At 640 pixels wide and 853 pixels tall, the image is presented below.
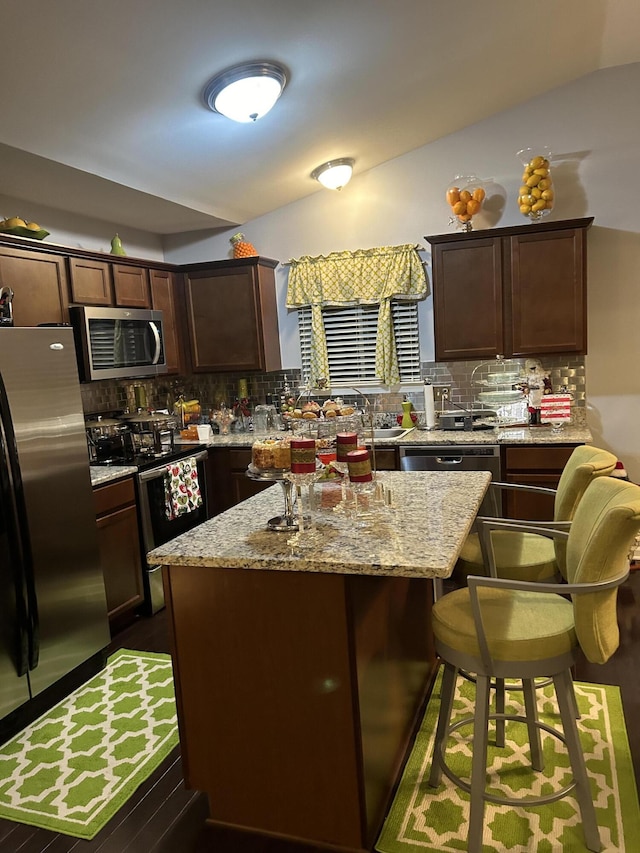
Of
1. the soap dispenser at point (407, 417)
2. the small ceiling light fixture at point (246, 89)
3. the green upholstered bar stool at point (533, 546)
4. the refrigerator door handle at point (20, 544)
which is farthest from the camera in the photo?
the soap dispenser at point (407, 417)

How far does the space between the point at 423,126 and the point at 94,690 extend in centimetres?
384

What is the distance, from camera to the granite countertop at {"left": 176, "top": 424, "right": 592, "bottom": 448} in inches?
145

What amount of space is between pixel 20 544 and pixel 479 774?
1.97 metres

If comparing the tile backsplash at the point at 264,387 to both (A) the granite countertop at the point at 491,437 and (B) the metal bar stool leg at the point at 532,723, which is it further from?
(B) the metal bar stool leg at the point at 532,723

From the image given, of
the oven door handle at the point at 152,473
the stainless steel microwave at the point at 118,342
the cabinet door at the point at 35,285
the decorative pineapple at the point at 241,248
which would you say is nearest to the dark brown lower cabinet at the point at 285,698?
the oven door handle at the point at 152,473

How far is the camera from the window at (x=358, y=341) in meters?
4.65

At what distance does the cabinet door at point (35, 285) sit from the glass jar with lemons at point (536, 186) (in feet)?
9.62

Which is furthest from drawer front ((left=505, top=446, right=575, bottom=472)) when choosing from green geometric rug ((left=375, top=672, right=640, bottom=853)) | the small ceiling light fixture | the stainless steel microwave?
the stainless steel microwave

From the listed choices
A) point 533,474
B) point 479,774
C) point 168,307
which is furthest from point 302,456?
point 168,307

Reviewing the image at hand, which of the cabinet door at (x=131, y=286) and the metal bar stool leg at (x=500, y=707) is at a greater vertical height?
the cabinet door at (x=131, y=286)

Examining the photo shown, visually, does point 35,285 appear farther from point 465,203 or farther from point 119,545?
point 465,203

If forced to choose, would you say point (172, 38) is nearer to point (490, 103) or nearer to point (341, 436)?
point (341, 436)

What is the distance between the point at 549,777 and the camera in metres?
2.10

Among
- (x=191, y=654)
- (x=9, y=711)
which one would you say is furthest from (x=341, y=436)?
(x=9, y=711)
